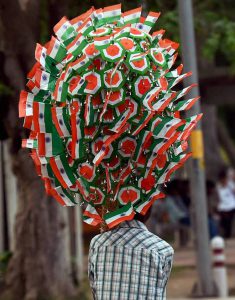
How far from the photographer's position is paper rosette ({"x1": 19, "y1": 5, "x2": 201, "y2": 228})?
3.72 m

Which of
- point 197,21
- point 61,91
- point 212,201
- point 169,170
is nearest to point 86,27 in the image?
point 61,91

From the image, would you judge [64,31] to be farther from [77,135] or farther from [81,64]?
[77,135]

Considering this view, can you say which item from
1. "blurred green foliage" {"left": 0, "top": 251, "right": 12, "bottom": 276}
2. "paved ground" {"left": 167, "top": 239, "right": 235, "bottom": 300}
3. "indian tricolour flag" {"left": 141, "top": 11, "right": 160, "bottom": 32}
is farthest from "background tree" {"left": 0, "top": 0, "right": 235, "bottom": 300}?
"indian tricolour flag" {"left": 141, "top": 11, "right": 160, "bottom": 32}

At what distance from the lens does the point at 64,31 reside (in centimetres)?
396

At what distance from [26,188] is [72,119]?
7.59 meters

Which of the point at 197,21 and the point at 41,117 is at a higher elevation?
the point at 197,21

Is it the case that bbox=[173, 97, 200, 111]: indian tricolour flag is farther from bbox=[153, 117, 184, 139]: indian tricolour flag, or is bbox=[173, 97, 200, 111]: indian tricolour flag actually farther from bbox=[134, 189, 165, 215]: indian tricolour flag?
bbox=[134, 189, 165, 215]: indian tricolour flag

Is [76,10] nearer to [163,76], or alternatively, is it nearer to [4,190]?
[4,190]

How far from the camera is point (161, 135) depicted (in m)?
3.75

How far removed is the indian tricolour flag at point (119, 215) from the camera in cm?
373

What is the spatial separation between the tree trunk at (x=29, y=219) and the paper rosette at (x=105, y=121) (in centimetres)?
681

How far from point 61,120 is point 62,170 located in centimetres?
20

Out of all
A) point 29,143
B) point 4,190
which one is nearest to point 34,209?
point 4,190

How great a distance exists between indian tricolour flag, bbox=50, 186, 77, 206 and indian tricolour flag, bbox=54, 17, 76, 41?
613 millimetres
